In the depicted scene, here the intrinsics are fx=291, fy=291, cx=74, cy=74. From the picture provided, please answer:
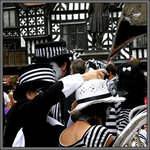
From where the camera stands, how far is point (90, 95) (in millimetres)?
1746

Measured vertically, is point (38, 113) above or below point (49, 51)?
below

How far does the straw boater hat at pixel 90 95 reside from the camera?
174 cm

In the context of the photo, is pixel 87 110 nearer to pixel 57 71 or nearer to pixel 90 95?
pixel 90 95

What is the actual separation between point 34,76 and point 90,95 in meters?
0.46

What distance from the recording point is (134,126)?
1.39m

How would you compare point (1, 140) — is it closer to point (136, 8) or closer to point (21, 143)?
point (21, 143)

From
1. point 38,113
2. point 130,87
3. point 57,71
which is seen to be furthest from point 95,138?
point 130,87

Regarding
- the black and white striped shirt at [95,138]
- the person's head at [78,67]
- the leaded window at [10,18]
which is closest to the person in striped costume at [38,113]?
the black and white striped shirt at [95,138]

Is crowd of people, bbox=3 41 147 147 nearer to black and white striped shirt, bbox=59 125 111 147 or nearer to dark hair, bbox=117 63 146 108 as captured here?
black and white striped shirt, bbox=59 125 111 147

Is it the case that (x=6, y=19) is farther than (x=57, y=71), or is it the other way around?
(x=6, y=19)

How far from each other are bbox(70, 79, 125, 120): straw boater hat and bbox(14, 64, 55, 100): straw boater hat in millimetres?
303

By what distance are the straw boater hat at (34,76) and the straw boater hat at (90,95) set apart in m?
0.30

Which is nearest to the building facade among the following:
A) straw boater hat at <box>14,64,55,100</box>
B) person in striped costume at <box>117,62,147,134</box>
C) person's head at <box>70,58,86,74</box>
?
person's head at <box>70,58,86,74</box>

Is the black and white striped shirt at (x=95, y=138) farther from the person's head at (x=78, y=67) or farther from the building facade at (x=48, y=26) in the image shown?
the building facade at (x=48, y=26)
